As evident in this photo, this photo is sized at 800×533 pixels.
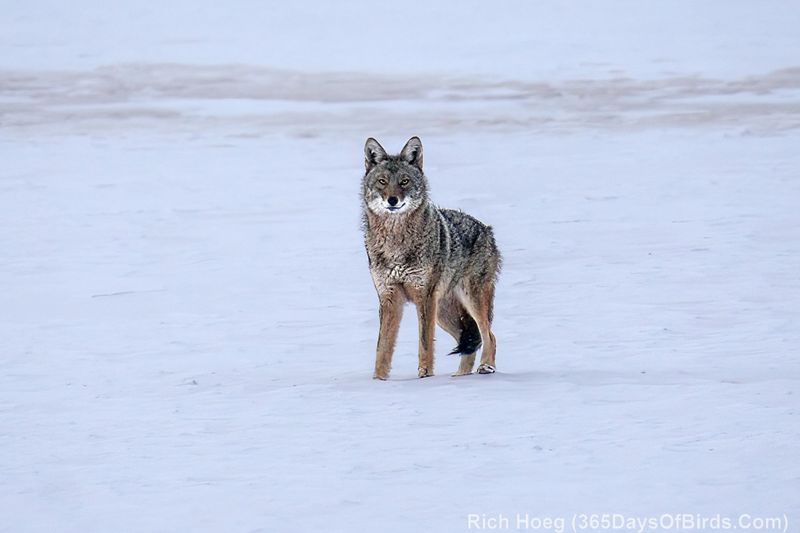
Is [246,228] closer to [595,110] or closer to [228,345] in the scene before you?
[228,345]

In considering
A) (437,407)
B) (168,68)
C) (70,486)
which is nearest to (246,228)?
(437,407)

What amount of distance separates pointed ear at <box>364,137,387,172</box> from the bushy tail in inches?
46.1

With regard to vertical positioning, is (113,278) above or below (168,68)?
below

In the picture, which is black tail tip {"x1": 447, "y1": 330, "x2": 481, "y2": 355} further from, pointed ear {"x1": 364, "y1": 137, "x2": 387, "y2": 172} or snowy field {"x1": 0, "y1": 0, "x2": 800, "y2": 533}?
pointed ear {"x1": 364, "y1": 137, "x2": 387, "y2": 172}

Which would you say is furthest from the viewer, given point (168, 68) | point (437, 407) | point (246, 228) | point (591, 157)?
point (168, 68)

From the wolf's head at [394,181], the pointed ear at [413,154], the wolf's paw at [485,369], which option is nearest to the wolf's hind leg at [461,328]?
the wolf's paw at [485,369]

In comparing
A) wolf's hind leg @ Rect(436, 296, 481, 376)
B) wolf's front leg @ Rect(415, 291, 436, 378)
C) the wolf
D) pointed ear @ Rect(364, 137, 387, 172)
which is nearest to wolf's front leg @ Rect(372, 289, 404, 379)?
the wolf

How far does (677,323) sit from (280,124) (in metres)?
14.9

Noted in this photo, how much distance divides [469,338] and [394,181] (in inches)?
46.1

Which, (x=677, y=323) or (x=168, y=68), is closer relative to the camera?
(x=677, y=323)

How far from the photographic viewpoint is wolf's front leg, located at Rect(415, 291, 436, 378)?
7.98 meters

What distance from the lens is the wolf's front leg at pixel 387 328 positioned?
26.3 feet

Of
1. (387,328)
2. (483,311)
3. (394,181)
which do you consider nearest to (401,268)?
(387,328)

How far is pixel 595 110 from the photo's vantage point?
24.4m
